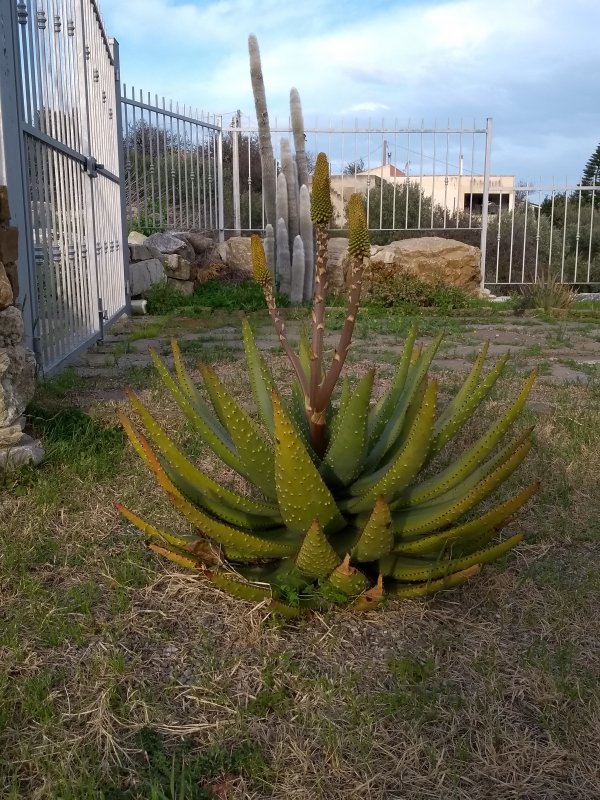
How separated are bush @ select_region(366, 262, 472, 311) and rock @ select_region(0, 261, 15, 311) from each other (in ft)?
24.5

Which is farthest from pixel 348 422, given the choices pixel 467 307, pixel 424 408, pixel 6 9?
pixel 467 307

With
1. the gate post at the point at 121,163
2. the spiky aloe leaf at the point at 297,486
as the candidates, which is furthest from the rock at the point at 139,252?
the spiky aloe leaf at the point at 297,486

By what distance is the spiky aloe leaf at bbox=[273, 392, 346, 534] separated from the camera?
75.4 inches

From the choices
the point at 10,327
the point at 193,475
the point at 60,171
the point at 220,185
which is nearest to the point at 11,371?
the point at 10,327

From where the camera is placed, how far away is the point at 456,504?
7.01 feet

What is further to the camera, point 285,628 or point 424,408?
point 285,628

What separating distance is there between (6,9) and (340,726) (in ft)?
12.6

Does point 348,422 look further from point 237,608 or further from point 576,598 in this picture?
point 576,598

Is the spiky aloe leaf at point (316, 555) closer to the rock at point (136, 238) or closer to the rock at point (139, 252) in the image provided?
the rock at point (139, 252)

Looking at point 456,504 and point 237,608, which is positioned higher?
point 456,504

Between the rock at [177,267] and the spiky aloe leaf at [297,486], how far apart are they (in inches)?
349

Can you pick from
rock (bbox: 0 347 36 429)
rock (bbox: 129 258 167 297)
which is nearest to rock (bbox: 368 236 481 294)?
rock (bbox: 129 258 167 297)

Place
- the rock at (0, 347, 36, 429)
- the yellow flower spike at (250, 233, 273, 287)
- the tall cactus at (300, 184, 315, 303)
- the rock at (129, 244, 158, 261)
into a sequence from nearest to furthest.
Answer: the yellow flower spike at (250, 233, 273, 287)
the rock at (0, 347, 36, 429)
the rock at (129, 244, 158, 261)
the tall cactus at (300, 184, 315, 303)

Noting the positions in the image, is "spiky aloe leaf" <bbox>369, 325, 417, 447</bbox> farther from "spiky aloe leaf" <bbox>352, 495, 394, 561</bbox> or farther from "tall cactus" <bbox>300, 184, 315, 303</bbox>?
"tall cactus" <bbox>300, 184, 315, 303</bbox>
